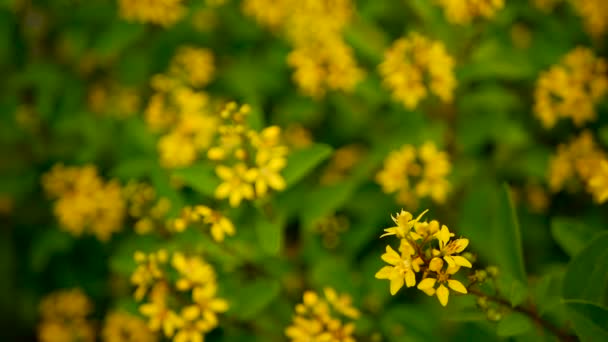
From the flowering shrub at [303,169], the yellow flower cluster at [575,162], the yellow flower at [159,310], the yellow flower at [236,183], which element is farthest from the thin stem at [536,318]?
the yellow flower cluster at [575,162]

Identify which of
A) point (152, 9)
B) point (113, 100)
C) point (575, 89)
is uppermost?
point (113, 100)

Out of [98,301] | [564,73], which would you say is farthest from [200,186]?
[98,301]

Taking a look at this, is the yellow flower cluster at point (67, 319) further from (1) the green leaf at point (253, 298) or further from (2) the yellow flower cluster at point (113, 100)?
(1) the green leaf at point (253, 298)

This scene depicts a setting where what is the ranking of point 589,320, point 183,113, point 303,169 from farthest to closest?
point 183,113 → point 303,169 → point 589,320

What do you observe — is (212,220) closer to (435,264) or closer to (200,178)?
(200,178)

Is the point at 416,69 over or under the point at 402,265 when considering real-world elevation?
over

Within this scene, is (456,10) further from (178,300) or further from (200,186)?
(178,300)

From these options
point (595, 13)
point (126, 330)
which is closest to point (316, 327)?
Answer: point (126, 330)

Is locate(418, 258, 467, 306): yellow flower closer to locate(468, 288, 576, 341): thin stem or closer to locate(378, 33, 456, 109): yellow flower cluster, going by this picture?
locate(468, 288, 576, 341): thin stem
